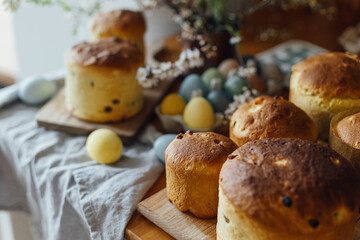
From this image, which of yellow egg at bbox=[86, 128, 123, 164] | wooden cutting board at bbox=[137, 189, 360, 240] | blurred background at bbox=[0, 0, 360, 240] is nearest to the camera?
wooden cutting board at bbox=[137, 189, 360, 240]

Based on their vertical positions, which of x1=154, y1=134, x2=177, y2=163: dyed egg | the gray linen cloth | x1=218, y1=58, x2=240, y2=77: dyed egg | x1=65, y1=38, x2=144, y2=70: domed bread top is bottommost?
the gray linen cloth

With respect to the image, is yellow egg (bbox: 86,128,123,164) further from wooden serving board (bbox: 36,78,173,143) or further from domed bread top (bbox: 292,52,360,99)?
domed bread top (bbox: 292,52,360,99)

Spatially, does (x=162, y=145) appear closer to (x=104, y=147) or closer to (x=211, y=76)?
(x=104, y=147)

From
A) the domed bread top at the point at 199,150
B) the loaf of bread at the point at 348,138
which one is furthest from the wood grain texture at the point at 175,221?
the loaf of bread at the point at 348,138

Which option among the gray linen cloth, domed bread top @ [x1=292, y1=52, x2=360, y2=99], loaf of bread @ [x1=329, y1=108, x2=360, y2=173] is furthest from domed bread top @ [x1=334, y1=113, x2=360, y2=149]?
the gray linen cloth

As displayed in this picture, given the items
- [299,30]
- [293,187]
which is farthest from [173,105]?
[299,30]

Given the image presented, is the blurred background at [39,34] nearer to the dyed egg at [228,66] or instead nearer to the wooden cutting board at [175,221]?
the dyed egg at [228,66]
